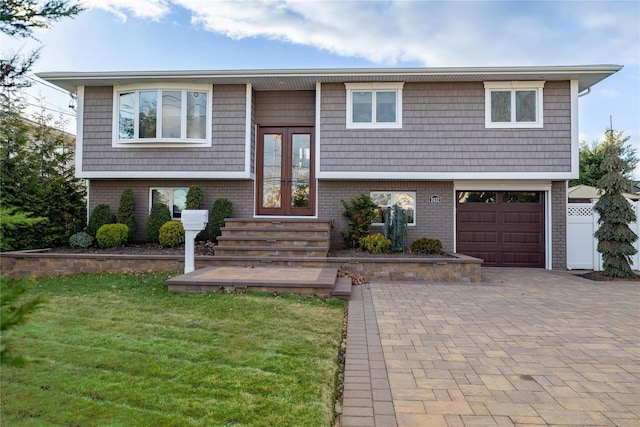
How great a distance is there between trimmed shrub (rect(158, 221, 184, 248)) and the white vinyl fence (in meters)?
10.5

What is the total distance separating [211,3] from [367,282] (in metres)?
8.45

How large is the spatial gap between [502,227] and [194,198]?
8.51m

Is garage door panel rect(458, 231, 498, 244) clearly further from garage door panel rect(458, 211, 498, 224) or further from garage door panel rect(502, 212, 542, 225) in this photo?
garage door panel rect(502, 212, 542, 225)

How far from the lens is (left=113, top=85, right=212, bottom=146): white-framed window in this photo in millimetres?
10156

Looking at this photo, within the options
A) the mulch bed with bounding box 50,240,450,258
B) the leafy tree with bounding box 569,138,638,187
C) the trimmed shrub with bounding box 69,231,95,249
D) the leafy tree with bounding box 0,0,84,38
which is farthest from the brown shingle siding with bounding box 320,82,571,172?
the leafy tree with bounding box 569,138,638,187

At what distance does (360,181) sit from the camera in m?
10.5

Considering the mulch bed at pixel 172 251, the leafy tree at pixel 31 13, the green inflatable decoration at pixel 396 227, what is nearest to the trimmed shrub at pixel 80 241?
the mulch bed at pixel 172 251

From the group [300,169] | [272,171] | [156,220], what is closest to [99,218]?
[156,220]

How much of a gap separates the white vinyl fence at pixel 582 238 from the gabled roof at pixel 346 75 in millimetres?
A: 3403

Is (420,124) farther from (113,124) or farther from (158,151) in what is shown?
(113,124)

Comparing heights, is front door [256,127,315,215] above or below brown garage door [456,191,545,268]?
above

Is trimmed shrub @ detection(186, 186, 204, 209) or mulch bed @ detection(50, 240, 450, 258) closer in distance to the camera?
mulch bed @ detection(50, 240, 450, 258)

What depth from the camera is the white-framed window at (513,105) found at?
9961 millimetres

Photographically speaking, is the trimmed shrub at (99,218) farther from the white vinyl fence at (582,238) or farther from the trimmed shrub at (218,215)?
the white vinyl fence at (582,238)
